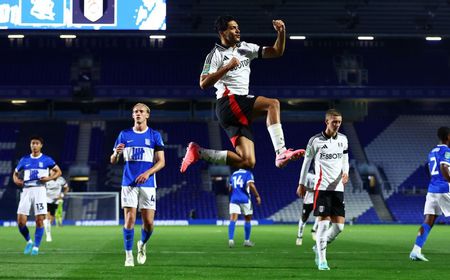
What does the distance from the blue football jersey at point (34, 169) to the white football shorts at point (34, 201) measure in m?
0.13

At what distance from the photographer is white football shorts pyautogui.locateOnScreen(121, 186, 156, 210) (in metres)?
12.5

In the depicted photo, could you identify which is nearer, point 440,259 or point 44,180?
point 440,259

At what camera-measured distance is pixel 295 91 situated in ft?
161

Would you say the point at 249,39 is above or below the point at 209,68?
above

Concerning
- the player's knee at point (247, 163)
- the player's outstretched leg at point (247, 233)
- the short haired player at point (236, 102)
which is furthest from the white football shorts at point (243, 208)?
the player's knee at point (247, 163)

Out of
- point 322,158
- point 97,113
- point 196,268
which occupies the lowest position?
point 196,268

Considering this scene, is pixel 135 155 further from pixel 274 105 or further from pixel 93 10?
pixel 93 10

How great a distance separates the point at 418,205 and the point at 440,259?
32.7 metres

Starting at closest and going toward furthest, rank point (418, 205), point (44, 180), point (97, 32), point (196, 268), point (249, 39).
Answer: point (196, 268) → point (44, 180) → point (97, 32) → point (418, 205) → point (249, 39)

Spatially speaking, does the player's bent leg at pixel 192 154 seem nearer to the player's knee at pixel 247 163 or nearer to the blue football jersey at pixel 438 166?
the player's knee at pixel 247 163

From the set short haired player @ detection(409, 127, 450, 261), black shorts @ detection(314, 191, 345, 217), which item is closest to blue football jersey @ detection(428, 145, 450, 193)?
short haired player @ detection(409, 127, 450, 261)

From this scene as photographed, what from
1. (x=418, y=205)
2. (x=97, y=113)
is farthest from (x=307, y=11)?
(x=97, y=113)

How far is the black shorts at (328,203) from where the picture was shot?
12375 mm

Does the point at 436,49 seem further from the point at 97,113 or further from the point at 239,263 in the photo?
the point at 239,263
